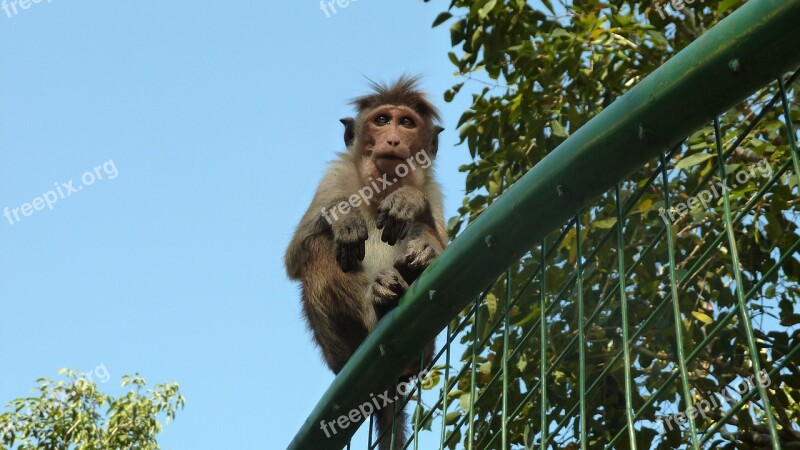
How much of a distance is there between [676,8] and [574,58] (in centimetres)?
83

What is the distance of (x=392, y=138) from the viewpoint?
223 inches

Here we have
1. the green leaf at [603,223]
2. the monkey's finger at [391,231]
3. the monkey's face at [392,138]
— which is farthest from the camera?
the monkey's face at [392,138]

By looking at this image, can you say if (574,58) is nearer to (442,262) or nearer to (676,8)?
(676,8)

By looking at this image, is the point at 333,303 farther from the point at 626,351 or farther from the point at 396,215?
the point at 626,351

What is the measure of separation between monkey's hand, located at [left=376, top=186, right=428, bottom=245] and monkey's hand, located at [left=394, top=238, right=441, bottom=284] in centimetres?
22

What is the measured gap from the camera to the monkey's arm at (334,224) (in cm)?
459

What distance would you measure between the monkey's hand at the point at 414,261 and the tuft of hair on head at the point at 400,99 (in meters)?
2.14

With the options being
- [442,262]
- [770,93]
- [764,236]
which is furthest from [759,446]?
[442,262]

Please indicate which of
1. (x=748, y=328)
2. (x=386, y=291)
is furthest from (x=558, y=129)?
(x=748, y=328)

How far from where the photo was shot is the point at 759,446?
5.16m

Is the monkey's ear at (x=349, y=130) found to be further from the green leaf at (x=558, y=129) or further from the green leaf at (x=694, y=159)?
the green leaf at (x=694, y=159)

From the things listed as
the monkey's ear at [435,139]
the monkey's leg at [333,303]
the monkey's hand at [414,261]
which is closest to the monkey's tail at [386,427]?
the monkey's leg at [333,303]

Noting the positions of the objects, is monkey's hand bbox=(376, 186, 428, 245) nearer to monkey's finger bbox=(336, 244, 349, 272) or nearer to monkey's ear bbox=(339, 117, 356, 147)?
monkey's finger bbox=(336, 244, 349, 272)

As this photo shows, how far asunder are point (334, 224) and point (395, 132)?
1.13 m
